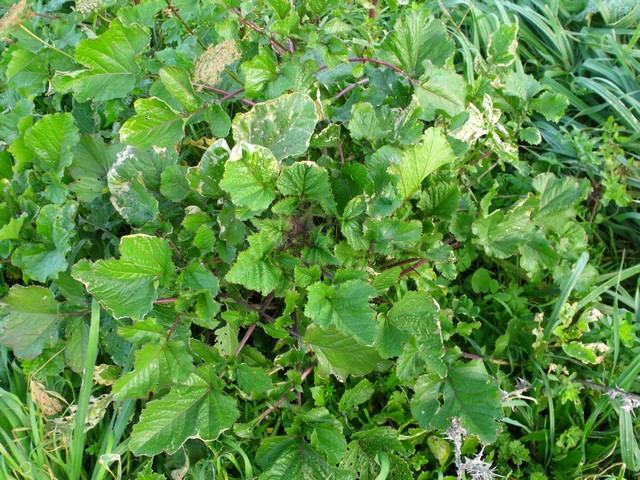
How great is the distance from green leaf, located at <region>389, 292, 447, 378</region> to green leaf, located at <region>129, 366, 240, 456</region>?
51 centimetres

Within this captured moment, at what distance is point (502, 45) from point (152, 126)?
119 centimetres

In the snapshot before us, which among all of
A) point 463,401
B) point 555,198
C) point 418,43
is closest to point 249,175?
point 418,43

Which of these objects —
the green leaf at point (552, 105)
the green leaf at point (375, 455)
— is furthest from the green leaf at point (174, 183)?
the green leaf at point (552, 105)

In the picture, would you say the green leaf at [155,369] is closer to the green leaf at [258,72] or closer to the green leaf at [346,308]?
the green leaf at [346,308]

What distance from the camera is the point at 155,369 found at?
149 cm

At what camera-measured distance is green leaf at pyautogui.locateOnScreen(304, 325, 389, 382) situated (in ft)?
5.45

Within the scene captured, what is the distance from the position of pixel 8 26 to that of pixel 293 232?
1108 millimetres

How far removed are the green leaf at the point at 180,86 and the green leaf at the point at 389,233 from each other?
60 centimetres

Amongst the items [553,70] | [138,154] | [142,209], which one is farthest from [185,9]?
[553,70]

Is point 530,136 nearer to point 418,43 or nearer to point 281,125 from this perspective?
point 418,43

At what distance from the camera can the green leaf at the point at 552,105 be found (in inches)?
80.3

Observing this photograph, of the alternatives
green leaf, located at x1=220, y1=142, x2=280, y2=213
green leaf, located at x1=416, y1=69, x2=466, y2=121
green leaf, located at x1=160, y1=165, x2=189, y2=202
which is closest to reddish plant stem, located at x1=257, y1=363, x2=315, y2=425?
green leaf, located at x1=220, y1=142, x2=280, y2=213

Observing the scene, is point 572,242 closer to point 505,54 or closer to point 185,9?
point 505,54

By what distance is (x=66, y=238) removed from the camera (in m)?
1.68
